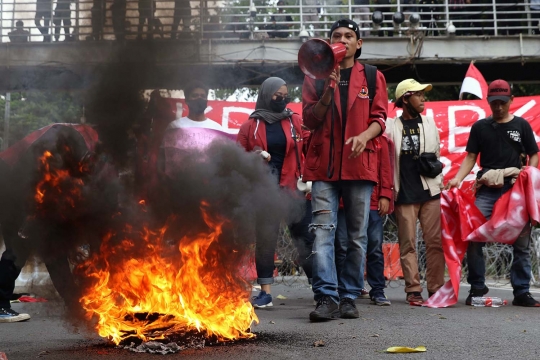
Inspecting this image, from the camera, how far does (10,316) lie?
6.16m

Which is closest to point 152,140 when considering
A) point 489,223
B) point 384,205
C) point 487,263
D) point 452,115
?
point 384,205

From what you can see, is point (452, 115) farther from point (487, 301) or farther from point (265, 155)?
point (265, 155)

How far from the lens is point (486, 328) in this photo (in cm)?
522

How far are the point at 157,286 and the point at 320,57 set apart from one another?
204 cm

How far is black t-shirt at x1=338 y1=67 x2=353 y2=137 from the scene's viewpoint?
578 centimetres

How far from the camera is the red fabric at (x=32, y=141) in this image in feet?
15.3

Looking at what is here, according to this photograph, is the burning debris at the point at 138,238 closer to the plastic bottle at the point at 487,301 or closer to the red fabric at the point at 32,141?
the red fabric at the point at 32,141

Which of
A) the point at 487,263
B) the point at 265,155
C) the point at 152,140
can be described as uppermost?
the point at 265,155

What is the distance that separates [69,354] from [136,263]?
0.60m

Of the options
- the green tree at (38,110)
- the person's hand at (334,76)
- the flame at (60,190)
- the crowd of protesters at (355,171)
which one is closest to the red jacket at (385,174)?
the crowd of protesters at (355,171)

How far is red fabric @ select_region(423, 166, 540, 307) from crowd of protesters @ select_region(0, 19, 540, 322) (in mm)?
146

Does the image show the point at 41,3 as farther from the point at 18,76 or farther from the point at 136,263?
the point at 136,263

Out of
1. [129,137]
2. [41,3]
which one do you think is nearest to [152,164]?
[129,137]

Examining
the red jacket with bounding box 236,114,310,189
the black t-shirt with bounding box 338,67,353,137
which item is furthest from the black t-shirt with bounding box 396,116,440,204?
the black t-shirt with bounding box 338,67,353,137
